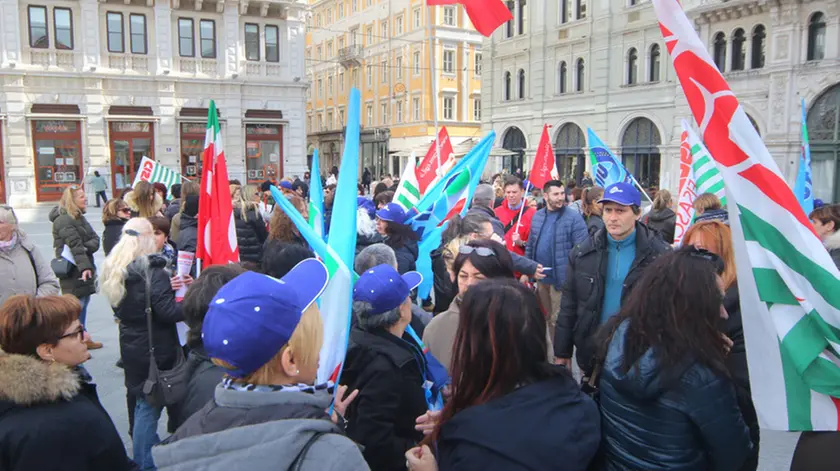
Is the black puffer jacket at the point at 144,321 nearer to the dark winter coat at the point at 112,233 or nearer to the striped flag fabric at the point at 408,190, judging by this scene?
the dark winter coat at the point at 112,233

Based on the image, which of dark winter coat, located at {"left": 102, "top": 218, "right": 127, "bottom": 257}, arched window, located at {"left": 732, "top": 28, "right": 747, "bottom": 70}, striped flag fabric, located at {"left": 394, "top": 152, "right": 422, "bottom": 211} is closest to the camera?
dark winter coat, located at {"left": 102, "top": 218, "right": 127, "bottom": 257}

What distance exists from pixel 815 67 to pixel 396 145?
31663 mm

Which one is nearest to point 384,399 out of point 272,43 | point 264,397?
point 264,397

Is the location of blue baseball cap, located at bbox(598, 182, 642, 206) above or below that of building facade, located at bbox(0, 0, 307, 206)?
below

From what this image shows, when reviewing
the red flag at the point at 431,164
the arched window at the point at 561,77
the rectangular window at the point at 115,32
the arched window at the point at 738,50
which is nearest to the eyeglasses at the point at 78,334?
the red flag at the point at 431,164

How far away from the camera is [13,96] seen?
83.7 ft

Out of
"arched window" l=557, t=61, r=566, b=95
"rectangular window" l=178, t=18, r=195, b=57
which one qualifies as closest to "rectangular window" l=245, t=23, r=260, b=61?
"rectangular window" l=178, t=18, r=195, b=57

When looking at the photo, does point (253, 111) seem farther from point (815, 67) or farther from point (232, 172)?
point (815, 67)

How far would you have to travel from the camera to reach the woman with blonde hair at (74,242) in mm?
6641

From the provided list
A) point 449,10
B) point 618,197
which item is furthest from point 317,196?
point 449,10

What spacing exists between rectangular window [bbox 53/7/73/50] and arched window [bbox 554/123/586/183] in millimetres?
23372

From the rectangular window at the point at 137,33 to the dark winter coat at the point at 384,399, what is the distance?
2951cm

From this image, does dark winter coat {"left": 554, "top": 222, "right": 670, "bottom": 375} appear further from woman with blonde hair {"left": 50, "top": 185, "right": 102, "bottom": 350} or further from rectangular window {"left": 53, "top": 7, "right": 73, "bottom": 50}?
rectangular window {"left": 53, "top": 7, "right": 73, "bottom": 50}

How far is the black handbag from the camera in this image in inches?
147
